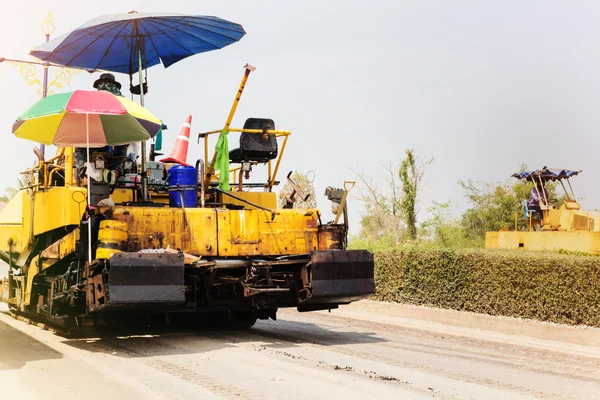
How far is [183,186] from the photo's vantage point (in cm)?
1058

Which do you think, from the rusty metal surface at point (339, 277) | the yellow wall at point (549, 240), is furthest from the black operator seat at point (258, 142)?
the yellow wall at point (549, 240)

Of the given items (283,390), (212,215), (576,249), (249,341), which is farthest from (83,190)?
(576,249)

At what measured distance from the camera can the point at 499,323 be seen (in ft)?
43.3

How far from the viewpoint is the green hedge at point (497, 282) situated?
40.6ft

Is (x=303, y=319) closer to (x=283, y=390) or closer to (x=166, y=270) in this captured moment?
(x=166, y=270)

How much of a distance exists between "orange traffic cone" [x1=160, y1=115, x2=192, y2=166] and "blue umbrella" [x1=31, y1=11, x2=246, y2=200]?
3.20 ft

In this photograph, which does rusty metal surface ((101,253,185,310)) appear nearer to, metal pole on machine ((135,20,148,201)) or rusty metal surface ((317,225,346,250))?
metal pole on machine ((135,20,148,201))

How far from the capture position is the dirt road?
712cm

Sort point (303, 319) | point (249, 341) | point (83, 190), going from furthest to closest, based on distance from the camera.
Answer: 1. point (303, 319)
2. point (249, 341)
3. point (83, 190)

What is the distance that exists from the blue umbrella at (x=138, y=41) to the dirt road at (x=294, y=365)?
2.49 meters

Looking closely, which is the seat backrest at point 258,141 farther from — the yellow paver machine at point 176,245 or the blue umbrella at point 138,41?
the blue umbrella at point 138,41

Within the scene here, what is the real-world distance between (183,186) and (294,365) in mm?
3311

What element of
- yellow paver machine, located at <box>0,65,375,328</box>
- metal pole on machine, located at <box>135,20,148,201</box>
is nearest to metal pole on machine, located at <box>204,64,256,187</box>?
yellow paver machine, located at <box>0,65,375,328</box>

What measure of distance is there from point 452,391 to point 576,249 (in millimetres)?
14421
